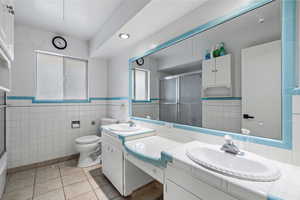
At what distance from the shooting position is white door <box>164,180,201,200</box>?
85cm

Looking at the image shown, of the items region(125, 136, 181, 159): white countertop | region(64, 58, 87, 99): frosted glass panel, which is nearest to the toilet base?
region(64, 58, 87, 99): frosted glass panel

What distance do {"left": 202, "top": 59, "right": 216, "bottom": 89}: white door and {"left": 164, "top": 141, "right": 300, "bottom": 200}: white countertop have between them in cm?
75

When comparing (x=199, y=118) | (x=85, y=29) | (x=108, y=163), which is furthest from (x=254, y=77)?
(x=85, y=29)

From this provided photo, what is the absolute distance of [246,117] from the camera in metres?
1.04

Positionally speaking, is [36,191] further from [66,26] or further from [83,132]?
[66,26]

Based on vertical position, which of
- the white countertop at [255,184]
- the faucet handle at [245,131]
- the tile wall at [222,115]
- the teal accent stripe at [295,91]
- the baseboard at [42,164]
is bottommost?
the baseboard at [42,164]

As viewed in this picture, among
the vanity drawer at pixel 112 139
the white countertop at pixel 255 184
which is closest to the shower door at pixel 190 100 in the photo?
the white countertop at pixel 255 184

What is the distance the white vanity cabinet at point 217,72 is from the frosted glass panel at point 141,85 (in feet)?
3.16

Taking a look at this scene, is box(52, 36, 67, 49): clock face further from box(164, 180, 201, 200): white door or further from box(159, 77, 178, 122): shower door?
box(164, 180, 201, 200): white door

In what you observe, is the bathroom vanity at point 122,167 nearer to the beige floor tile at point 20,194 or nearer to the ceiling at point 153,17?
the beige floor tile at point 20,194

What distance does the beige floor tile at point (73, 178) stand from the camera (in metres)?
1.92

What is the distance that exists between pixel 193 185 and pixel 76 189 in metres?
1.70

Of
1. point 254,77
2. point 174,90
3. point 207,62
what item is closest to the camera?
point 254,77

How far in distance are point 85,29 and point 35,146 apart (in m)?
2.24
